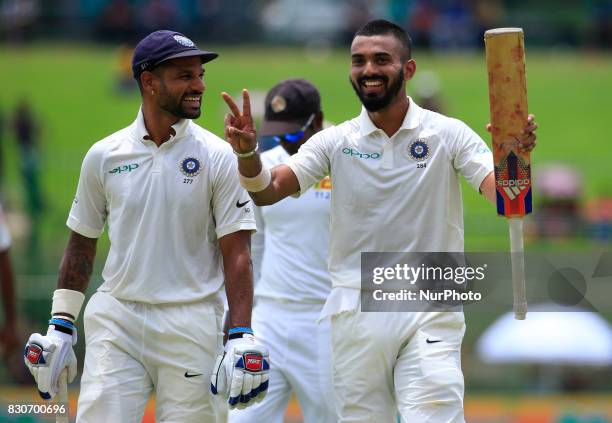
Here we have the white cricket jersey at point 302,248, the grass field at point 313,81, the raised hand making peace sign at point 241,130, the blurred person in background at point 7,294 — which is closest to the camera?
the raised hand making peace sign at point 241,130

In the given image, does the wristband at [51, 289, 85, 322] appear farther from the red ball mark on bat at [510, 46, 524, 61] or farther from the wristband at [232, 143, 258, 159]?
the red ball mark on bat at [510, 46, 524, 61]

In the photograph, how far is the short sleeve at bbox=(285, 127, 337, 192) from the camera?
6113 millimetres

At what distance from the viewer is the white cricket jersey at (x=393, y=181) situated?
6.06 metres

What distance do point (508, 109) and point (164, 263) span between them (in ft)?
6.00

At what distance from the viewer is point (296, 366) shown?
277 inches

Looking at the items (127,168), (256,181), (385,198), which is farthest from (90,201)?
(385,198)

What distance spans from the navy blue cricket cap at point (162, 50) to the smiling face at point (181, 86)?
2.0 inches

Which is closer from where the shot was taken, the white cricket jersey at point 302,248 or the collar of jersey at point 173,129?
the collar of jersey at point 173,129

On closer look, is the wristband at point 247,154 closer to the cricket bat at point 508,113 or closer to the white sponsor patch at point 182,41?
the white sponsor patch at point 182,41

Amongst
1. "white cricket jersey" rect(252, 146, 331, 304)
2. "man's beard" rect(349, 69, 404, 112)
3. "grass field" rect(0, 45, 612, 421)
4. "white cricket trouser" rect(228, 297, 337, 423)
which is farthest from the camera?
"grass field" rect(0, 45, 612, 421)

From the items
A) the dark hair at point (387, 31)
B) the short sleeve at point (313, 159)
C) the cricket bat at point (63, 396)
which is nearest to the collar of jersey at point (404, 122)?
the short sleeve at point (313, 159)

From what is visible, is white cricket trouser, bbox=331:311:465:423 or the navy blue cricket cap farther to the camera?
the navy blue cricket cap

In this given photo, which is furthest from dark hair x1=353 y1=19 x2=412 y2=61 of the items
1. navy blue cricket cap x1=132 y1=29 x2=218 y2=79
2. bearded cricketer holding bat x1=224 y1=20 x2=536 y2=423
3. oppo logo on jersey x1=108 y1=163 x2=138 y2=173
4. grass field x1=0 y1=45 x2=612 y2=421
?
grass field x1=0 y1=45 x2=612 y2=421

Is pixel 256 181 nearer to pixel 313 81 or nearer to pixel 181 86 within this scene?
pixel 181 86
